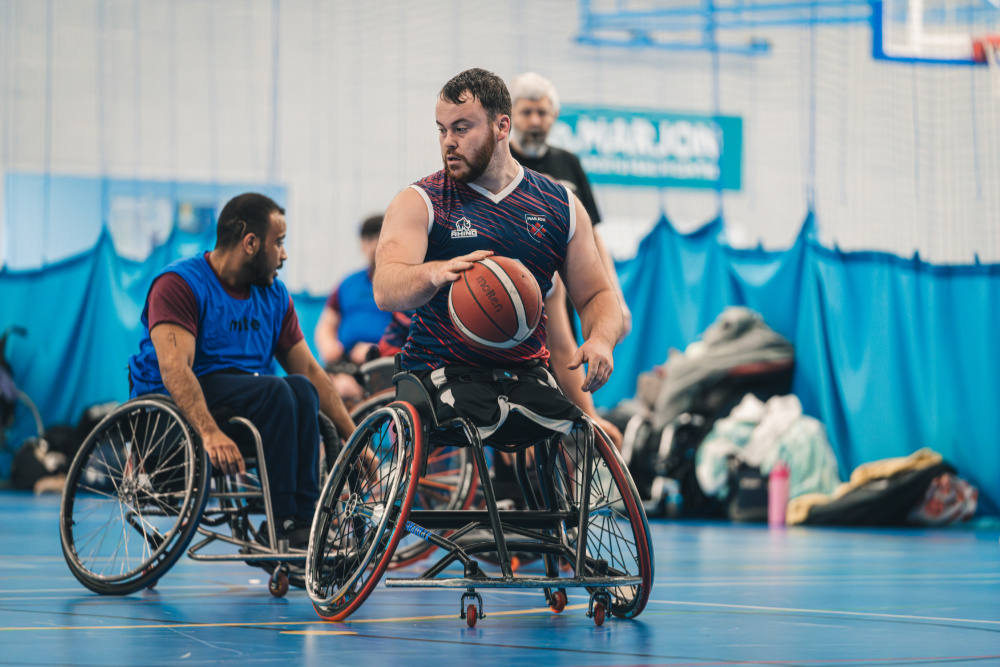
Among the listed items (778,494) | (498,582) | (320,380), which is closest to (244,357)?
(320,380)

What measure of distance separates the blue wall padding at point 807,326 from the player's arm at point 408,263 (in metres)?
6.20

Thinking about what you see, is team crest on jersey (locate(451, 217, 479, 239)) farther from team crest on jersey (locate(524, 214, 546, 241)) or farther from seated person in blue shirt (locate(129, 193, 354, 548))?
seated person in blue shirt (locate(129, 193, 354, 548))

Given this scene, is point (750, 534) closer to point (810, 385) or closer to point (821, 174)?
point (810, 385)

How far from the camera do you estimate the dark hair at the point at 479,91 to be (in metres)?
2.77

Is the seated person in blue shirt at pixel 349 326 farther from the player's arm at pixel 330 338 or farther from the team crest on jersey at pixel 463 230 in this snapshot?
the team crest on jersey at pixel 463 230

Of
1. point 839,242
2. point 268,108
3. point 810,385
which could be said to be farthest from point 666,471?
point 268,108

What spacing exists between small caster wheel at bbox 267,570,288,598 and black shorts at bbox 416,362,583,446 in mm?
887

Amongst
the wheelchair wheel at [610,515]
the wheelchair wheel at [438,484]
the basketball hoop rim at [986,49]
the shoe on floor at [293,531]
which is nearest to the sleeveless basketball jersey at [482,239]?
the wheelchair wheel at [610,515]

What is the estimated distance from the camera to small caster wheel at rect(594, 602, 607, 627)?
275 centimetres

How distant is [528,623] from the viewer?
110 inches

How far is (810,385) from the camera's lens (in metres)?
8.75

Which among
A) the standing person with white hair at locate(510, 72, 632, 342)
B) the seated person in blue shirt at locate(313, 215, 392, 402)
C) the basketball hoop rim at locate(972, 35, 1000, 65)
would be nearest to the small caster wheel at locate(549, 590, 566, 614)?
the standing person with white hair at locate(510, 72, 632, 342)

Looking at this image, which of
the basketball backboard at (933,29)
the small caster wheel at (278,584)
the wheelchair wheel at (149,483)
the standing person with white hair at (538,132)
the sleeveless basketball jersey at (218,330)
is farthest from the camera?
the basketball backboard at (933,29)

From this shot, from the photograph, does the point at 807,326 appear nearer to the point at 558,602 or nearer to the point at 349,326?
the point at 349,326
